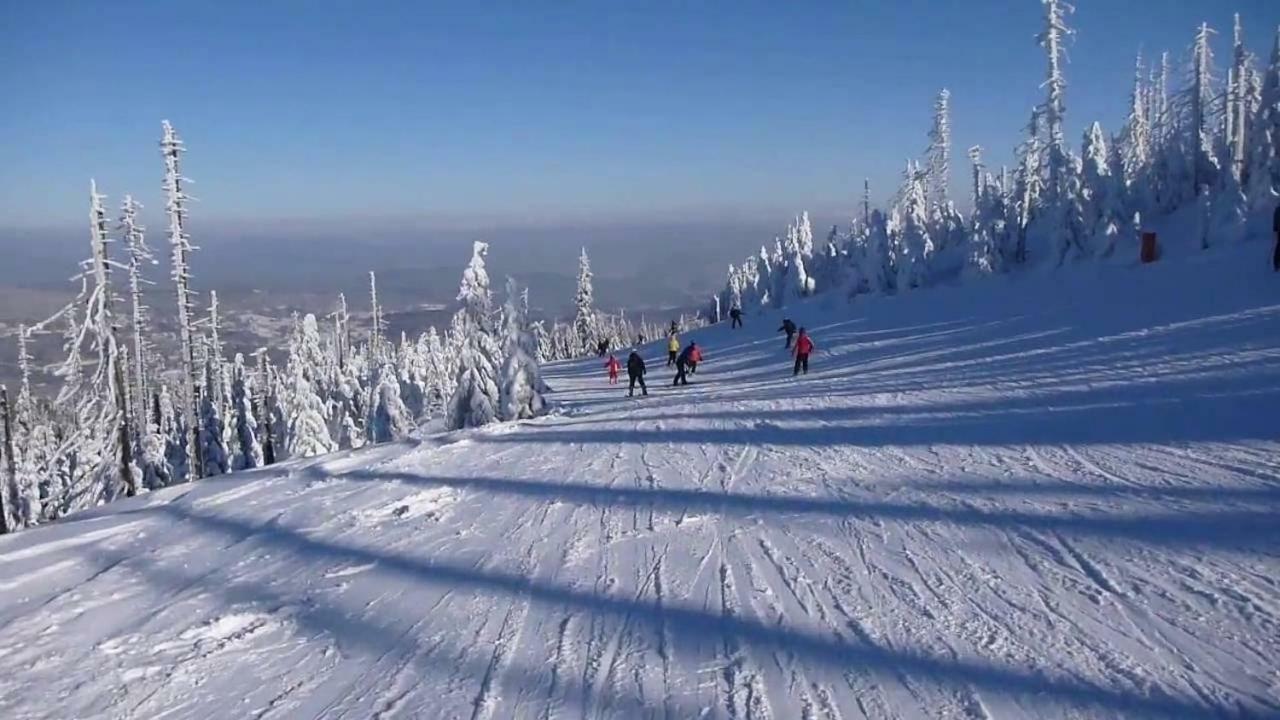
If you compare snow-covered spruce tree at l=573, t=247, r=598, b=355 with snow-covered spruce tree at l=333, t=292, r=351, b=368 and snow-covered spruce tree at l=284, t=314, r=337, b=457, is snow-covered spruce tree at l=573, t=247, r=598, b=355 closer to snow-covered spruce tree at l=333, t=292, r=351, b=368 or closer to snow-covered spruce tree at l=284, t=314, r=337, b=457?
snow-covered spruce tree at l=333, t=292, r=351, b=368

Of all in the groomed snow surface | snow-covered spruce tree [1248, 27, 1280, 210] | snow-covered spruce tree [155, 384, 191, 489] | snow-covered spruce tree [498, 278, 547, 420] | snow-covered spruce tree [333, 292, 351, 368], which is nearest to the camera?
the groomed snow surface

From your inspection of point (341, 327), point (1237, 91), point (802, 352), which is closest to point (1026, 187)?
point (1237, 91)

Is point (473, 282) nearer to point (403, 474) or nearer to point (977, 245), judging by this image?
point (403, 474)

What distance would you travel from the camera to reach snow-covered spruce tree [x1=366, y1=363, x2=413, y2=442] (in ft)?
125

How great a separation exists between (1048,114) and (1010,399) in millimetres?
33497

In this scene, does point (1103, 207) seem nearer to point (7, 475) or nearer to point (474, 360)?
point (474, 360)

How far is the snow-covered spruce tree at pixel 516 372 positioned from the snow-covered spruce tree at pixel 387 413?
61.8ft

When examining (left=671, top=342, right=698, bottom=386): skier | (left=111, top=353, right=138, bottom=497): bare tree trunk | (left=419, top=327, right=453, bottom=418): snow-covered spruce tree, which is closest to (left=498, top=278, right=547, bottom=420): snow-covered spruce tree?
(left=671, top=342, right=698, bottom=386): skier

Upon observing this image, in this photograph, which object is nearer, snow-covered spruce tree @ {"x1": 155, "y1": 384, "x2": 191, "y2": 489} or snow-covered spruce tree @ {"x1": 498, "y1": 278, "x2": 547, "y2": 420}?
snow-covered spruce tree @ {"x1": 498, "y1": 278, "x2": 547, "y2": 420}

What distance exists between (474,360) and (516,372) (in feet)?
5.87

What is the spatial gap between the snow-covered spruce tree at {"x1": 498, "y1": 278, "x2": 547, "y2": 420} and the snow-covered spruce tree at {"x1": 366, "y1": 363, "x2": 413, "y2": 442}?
18.8 m

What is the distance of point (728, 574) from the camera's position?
6715mm

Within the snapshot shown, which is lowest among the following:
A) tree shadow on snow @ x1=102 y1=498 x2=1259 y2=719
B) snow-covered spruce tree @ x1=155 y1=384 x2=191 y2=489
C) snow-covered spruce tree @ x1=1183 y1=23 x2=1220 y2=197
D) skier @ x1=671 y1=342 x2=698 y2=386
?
snow-covered spruce tree @ x1=155 y1=384 x2=191 y2=489

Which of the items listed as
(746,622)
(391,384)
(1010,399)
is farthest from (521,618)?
(391,384)
